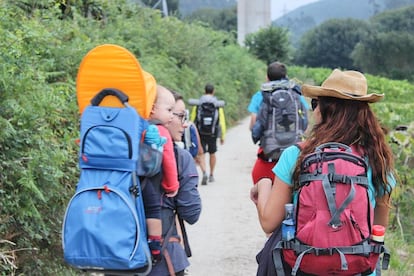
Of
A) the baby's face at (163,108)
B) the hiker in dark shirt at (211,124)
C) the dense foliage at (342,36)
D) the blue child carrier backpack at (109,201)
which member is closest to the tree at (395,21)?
the dense foliage at (342,36)

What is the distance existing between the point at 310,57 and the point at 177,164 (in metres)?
100

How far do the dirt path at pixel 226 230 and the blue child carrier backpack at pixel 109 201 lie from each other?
10.3 ft

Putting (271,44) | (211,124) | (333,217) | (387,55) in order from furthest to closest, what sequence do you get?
(387,55) < (271,44) < (211,124) < (333,217)

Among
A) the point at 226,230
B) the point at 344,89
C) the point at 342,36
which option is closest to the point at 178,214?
the point at 344,89

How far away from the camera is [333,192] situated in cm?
262

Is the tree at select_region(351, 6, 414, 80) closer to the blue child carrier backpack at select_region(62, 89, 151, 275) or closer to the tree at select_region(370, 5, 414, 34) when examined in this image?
the tree at select_region(370, 5, 414, 34)

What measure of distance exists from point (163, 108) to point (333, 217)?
1.11 meters

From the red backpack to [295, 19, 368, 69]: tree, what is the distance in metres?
98.3

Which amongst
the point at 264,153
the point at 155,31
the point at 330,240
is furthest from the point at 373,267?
the point at 155,31

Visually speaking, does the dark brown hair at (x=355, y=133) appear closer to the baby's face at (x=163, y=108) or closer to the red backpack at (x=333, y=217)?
the red backpack at (x=333, y=217)

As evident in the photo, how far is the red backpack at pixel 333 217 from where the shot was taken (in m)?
2.63

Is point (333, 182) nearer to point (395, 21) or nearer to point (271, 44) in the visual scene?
point (271, 44)

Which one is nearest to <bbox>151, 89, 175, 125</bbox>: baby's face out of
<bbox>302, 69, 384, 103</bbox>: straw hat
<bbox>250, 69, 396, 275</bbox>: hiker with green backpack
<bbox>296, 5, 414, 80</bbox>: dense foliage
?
<bbox>250, 69, 396, 275</bbox>: hiker with green backpack

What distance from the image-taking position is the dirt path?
6269mm
